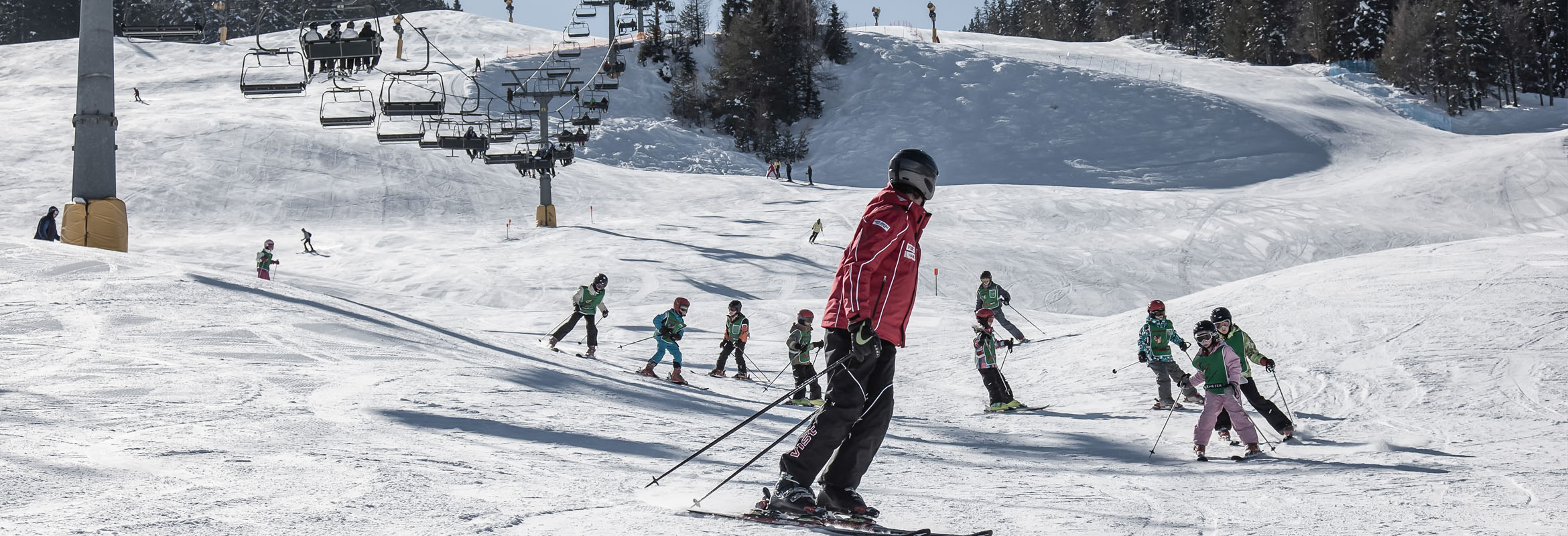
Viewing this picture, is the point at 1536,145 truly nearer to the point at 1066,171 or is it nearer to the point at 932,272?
the point at 1066,171

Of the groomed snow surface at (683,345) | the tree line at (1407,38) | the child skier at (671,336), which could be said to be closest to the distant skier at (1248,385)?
the groomed snow surface at (683,345)

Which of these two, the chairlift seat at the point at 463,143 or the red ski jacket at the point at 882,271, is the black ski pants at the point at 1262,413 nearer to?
the red ski jacket at the point at 882,271

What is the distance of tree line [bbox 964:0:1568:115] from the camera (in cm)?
5409

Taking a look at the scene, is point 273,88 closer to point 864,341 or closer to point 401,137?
point 401,137

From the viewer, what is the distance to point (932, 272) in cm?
2450

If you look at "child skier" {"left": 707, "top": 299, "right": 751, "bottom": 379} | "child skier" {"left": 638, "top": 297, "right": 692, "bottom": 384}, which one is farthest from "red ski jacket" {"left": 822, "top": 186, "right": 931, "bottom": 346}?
"child skier" {"left": 707, "top": 299, "right": 751, "bottom": 379}

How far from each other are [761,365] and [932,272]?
10.5 meters

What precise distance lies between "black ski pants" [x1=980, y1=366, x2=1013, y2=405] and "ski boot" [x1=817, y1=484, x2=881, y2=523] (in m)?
6.67

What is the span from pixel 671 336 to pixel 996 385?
12.2 feet

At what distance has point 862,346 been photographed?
162 inches

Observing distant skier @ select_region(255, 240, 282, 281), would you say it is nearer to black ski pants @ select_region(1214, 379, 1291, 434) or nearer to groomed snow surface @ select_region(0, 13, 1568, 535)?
groomed snow surface @ select_region(0, 13, 1568, 535)

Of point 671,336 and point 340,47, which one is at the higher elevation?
point 340,47

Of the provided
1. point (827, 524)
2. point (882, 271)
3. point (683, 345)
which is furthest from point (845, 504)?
point (683, 345)

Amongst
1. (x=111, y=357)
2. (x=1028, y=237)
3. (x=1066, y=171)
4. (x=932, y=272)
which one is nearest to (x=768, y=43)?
(x=1066, y=171)
